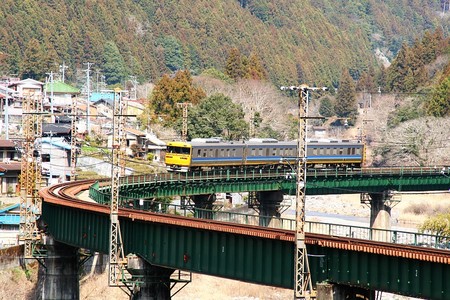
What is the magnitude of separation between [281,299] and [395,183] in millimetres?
27884

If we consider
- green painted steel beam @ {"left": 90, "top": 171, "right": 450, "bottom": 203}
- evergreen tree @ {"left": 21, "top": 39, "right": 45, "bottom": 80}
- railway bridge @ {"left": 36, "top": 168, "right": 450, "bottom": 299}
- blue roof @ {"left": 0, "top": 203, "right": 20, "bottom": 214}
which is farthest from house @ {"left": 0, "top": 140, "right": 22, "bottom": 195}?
evergreen tree @ {"left": 21, "top": 39, "right": 45, "bottom": 80}

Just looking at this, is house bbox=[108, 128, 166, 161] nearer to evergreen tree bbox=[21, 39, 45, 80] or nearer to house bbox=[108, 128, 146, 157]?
house bbox=[108, 128, 146, 157]

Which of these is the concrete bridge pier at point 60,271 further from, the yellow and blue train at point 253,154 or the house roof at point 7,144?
the house roof at point 7,144

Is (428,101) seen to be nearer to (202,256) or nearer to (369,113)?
(369,113)

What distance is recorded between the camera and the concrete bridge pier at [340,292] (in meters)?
44.9

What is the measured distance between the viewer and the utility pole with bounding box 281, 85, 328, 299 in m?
43.5

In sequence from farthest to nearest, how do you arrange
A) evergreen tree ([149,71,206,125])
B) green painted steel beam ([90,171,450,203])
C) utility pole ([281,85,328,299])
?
evergreen tree ([149,71,206,125])
green painted steel beam ([90,171,450,203])
utility pole ([281,85,328,299])

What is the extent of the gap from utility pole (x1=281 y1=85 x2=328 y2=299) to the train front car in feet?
163

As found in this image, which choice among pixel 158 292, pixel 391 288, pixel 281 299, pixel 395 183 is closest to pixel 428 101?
pixel 395 183

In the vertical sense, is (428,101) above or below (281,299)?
above

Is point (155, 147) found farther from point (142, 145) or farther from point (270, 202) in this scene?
point (270, 202)

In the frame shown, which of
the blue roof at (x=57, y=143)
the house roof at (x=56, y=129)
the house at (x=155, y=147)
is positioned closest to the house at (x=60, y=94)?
the house at (x=155, y=147)

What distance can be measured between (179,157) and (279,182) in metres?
8.87

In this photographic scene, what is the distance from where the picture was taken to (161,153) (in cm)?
13725
